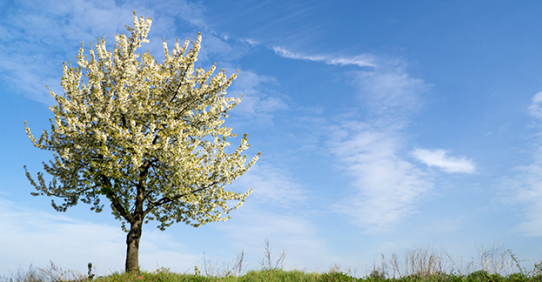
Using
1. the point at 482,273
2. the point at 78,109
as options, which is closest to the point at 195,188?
the point at 78,109

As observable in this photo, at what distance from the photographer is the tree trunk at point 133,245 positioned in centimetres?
1584

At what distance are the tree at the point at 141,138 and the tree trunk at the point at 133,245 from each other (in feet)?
0.15

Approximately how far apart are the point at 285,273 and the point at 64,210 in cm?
1155

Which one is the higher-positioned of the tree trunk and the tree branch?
the tree branch

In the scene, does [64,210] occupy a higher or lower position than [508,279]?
higher

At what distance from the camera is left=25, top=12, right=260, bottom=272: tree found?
15.2m

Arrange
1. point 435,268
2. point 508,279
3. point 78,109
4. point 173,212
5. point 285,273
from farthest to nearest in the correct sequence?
point 173,212
point 78,109
point 285,273
point 435,268
point 508,279

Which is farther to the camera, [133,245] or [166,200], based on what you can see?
[166,200]

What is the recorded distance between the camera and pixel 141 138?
1504 cm

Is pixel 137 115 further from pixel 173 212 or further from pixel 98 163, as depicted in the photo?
pixel 173 212

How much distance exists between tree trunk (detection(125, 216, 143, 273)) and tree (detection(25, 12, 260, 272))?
46 mm

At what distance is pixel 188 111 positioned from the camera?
17.4 meters

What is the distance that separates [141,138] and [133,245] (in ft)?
17.3

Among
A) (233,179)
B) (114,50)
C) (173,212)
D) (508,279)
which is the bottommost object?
(508,279)
